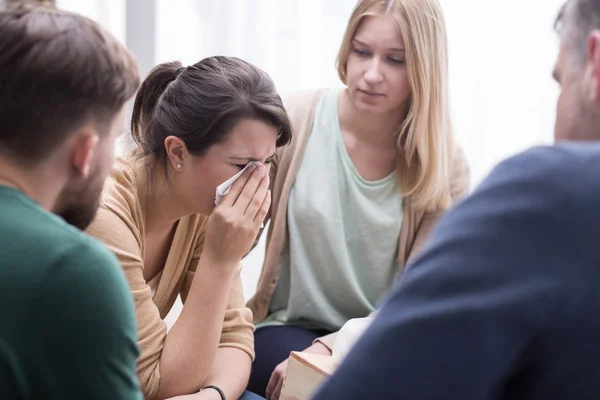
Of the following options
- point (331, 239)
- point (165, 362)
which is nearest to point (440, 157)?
point (331, 239)

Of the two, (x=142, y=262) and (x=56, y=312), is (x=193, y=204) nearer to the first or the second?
(x=142, y=262)

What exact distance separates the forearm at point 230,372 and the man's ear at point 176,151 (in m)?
0.39

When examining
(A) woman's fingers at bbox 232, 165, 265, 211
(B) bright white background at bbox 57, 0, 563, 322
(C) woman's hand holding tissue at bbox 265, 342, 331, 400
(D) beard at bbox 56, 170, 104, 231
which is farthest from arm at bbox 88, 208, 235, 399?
(B) bright white background at bbox 57, 0, 563, 322

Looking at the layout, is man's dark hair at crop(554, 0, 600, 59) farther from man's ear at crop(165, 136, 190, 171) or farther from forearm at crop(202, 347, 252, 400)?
forearm at crop(202, 347, 252, 400)

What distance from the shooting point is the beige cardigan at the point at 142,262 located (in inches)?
55.8

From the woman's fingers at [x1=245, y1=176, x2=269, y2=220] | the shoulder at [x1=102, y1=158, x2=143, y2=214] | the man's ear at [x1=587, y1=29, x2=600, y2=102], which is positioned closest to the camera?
the man's ear at [x1=587, y1=29, x2=600, y2=102]

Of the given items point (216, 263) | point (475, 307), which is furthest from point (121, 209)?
point (475, 307)

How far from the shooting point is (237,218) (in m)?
1.55

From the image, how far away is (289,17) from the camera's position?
257 cm

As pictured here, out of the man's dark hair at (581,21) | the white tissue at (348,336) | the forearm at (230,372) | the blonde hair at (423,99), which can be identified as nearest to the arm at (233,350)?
the forearm at (230,372)

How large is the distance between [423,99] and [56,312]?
1349 millimetres

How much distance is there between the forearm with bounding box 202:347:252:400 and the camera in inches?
60.1

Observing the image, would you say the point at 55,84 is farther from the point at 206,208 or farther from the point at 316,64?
the point at 316,64

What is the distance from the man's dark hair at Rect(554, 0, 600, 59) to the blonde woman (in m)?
1.07
